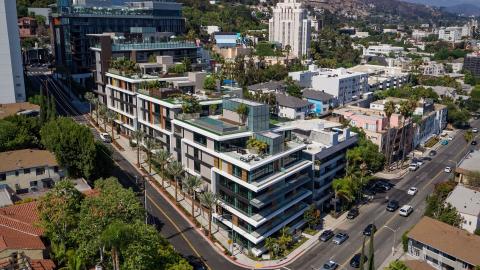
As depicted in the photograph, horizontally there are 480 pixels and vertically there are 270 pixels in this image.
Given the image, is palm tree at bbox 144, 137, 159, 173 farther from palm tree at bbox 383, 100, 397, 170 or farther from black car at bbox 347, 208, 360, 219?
palm tree at bbox 383, 100, 397, 170

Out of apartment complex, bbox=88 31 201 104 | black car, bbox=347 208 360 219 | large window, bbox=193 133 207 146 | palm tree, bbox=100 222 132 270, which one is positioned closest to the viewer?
palm tree, bbox=100 222 132 270

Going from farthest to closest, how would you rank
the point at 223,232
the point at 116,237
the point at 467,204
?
the point at 467,204 → the point at 223,232 → the point at 116,237

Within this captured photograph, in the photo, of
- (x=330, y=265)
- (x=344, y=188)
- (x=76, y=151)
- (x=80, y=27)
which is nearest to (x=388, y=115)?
(x=344, y=188)

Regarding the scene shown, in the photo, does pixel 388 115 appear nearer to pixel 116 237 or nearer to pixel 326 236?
pixel 326 236

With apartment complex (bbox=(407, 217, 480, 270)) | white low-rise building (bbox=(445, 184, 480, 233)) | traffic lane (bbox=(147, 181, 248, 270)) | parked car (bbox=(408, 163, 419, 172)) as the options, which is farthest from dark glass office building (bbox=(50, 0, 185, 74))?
apartment complex (bbox=(407, 217, 480, 270))

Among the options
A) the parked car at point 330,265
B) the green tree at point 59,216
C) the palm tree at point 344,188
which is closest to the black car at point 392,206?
the palm tree at point 344,188

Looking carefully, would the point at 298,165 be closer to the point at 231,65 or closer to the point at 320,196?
the point at 320,196

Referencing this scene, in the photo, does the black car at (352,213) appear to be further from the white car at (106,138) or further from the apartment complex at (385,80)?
the apartment complex at (385,80)
